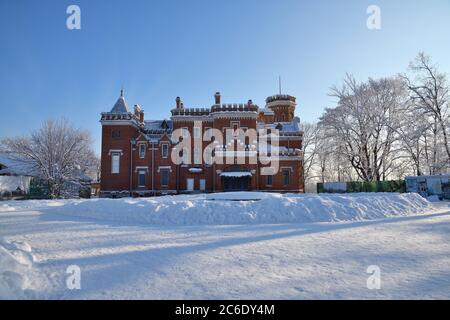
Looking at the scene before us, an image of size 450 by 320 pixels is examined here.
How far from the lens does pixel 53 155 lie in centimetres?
3297

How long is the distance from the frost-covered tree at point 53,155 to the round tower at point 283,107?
102 feet

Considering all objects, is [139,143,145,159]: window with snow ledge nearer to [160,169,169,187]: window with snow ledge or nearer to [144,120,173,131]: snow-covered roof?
[144,120,173,131]: snow-covered roof

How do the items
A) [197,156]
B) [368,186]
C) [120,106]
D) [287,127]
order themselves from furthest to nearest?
1. [287,127]
2. [120,106]
3. [197,156]
4. [368,186]

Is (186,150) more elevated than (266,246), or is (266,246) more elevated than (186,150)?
(186,150)

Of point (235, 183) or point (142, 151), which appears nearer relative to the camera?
point (235, 183)

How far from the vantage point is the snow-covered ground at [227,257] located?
4.04 metres

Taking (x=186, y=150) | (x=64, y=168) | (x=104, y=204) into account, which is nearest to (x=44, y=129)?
(x=64, y=168)

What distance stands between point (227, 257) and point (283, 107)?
4375cm

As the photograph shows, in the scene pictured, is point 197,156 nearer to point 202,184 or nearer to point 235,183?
point 202,184

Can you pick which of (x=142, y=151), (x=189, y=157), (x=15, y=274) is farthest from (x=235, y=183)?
(x=15, y=274)

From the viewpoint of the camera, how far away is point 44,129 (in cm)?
3459

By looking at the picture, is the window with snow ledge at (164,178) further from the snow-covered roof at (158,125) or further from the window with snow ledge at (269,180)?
the window with snow ledge at (269,180)
